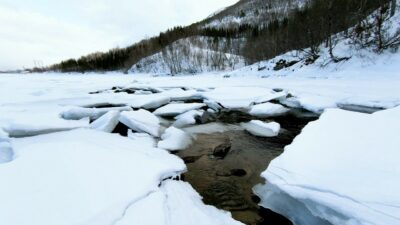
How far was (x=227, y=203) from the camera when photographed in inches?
119

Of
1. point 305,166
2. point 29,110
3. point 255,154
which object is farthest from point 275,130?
point 29,110

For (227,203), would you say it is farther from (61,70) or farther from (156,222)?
(61,70)

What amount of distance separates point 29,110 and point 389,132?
22.2 feet

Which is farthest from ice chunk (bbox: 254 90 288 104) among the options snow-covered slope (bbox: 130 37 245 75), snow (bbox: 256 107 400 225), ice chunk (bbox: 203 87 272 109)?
snow-covered slope (bbox: 130 37 245 75)

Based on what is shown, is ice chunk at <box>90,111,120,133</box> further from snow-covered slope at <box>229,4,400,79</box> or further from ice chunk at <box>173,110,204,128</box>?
snow-covered slope at <box>229,4,400,79</box>

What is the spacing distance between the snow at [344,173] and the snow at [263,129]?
4.79 feet

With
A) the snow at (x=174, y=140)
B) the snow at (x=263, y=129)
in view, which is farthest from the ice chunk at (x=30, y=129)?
the snow at (x=263, y=129)

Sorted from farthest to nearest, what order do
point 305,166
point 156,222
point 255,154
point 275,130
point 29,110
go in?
point 29,110 < point 275,130 < point 255,154 < point 305,166 < point 156,222

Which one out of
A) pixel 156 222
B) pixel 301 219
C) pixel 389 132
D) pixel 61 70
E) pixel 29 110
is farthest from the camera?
pixel 61 70


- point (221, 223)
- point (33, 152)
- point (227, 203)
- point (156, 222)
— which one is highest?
point (33, 152)

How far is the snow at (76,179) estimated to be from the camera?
A: 2.08 m

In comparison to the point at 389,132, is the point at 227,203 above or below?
below

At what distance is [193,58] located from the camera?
31719 millimetres

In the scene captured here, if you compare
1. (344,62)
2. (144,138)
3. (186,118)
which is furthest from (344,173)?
(344,62)
